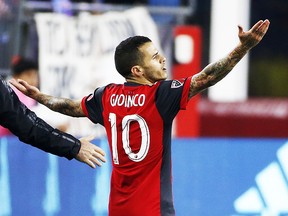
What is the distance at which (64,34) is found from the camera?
42.4 feet

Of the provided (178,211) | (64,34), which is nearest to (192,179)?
(178,211)

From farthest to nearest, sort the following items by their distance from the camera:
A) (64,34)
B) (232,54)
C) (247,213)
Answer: (64,34)
(247,213)
(232,54)

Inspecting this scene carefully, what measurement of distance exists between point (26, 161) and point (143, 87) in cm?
272

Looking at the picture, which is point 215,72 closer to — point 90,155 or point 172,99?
point 172,99

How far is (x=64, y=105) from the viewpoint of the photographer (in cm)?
765

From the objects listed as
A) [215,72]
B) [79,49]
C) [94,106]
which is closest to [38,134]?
[94,106]

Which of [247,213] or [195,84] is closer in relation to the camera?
[195,84]

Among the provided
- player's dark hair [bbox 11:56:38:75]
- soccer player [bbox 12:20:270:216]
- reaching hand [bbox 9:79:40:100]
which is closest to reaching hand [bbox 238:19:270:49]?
soccer player [bbox 12:20:270:216]

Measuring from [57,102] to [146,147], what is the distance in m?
0.98

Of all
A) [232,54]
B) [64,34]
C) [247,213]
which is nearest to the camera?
[232,54]

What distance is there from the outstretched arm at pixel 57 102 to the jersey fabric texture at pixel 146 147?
21.7 inches

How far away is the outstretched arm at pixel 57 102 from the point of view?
24.8ft

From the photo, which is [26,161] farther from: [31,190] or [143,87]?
[143,87]

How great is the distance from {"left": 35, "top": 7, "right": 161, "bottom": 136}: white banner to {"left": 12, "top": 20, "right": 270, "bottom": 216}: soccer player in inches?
217
